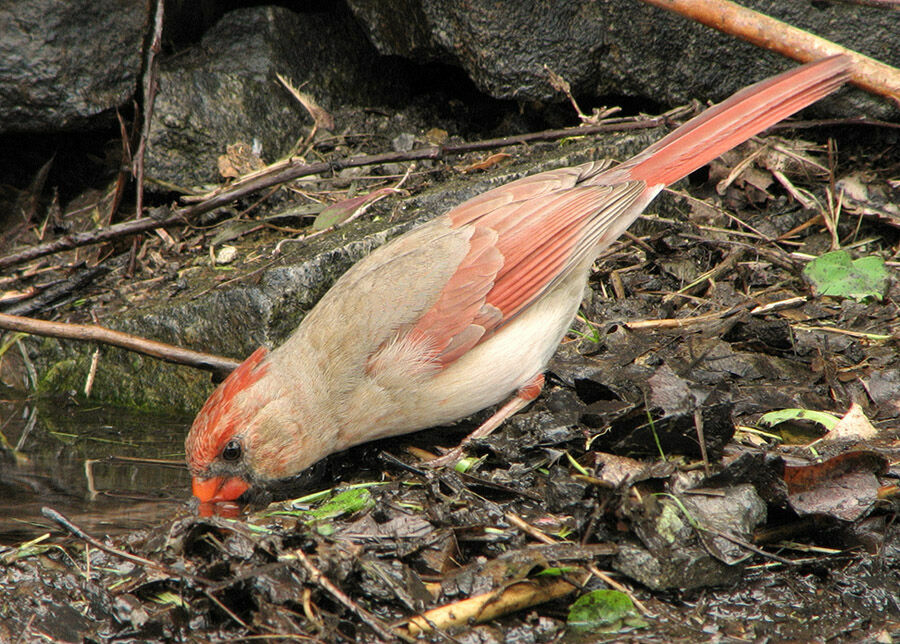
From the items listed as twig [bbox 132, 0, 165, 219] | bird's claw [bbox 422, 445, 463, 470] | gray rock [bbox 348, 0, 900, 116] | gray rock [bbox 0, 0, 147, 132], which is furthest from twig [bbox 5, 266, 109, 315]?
bird's claw [bbox 422, 445, 463, 470]

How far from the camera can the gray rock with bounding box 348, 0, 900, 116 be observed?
530 centimetres

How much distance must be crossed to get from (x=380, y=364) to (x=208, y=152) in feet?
8.67

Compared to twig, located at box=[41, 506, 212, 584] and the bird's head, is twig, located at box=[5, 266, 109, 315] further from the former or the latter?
twig, located at box=[41, 506, 212, 584]

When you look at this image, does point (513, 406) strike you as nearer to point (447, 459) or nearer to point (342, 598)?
point (447, 459)

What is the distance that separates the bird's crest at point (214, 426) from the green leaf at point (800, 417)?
2232 millimetres

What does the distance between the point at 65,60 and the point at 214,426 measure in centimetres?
290

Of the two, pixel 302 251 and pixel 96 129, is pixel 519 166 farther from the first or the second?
pixel 96 129

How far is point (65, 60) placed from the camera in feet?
17.7

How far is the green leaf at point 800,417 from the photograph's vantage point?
3803mm

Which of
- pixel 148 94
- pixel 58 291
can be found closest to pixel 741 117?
pixel 148 94

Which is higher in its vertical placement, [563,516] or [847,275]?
[847,275]

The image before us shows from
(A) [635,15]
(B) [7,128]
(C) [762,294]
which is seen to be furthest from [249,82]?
(C) [762,294]

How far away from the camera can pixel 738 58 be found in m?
5.38

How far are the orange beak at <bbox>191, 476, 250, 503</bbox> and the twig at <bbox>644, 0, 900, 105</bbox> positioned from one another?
329cm
